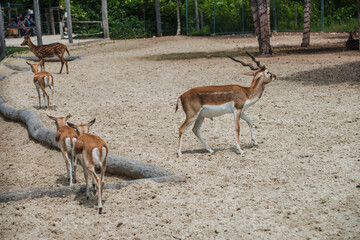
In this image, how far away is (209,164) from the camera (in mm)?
7219

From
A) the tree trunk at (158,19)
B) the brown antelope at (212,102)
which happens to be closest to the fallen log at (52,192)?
the brown antelope at (212,102)

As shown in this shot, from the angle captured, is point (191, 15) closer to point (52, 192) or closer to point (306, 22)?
point (306, 22)

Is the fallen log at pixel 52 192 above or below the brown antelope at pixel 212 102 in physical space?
below

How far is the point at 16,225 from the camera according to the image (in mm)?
5371

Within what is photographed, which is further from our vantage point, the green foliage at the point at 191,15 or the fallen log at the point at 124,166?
the green foliage at the point at 191,15

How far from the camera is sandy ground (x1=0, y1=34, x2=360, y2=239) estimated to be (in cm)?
523

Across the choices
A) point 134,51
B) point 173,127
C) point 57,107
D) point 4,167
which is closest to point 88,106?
point 57,107

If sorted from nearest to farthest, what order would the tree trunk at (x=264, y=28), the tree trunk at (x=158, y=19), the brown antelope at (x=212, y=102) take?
the brown antelope at (x=212, y=102) < the tree trunk at (x=264, y=28) < the tree trunk at (x=158, y=19)

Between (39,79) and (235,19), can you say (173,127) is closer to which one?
(39,79)

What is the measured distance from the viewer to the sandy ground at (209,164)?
17.2ft

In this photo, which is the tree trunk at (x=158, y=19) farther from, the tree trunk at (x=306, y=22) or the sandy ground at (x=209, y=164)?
the sandy ground at (x=209, y=164)

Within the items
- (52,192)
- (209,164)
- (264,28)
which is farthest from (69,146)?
(264,28)

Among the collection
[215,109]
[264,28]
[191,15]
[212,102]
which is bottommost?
[215,109]

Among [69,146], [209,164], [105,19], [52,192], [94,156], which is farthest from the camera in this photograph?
[105,19]
